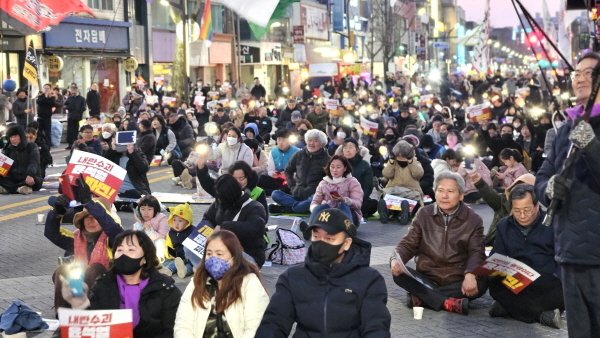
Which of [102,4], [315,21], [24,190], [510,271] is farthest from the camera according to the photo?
[315,21]

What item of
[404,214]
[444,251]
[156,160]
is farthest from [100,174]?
[156,160]

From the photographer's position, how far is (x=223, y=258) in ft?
21.5

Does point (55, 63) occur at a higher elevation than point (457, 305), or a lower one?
higher

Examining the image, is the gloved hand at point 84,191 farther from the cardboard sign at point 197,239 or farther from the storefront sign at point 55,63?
the storefront sign at point 55,63

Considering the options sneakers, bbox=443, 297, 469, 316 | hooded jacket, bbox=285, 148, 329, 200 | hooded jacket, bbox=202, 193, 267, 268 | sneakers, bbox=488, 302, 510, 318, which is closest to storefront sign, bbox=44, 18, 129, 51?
hooded jacket, bbox=285, 148, 329, 200

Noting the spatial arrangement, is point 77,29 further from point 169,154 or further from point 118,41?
point 169,154

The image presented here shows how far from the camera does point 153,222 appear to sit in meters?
12.2

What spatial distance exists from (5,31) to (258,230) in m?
28.2

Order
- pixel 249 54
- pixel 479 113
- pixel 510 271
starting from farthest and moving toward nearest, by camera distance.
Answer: pixel 249 54, pixel 479 113, pixel 510 271

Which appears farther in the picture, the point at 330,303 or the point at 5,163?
the point at 5,163

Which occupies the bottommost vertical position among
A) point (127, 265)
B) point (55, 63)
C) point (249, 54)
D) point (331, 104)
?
point (127, 265)

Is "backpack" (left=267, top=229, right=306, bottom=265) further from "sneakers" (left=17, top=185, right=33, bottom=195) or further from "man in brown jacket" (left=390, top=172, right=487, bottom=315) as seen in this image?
"sneakers" (left=17, top=185, right=33, bottom=195)

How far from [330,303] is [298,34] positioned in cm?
6506

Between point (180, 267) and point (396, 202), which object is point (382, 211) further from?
point (180, 267)
